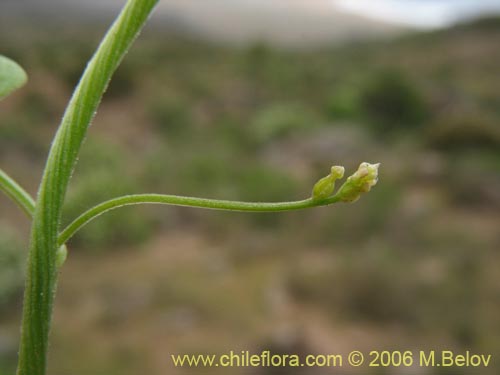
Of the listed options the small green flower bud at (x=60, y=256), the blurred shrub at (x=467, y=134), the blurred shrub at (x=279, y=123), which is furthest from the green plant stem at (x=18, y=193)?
the blurred shrub at (x=279, y=123)

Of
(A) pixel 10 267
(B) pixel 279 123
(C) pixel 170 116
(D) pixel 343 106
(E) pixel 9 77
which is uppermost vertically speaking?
(D) pixel 343 106

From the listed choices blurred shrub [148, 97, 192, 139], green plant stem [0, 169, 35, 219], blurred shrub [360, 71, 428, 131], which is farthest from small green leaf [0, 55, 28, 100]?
blurred shrub [360, 71, 428, 131]

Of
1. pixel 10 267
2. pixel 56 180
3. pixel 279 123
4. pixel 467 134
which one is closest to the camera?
pixel 56 180

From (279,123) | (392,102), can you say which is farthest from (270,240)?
(392,102)

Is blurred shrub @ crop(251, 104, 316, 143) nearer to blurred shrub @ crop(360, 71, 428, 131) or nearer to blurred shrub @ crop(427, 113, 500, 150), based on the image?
blurred shrub @ crop(360, 71, 428, 131)

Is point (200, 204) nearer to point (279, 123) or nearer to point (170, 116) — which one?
point (279, 123)

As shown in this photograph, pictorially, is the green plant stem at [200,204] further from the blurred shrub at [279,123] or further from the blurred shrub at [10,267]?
the blurred shrub at [279,123]

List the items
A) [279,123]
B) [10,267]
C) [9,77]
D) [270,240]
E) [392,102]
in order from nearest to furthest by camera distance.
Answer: [9,77], [10,267], [270,240], [279,123], [392,102]
